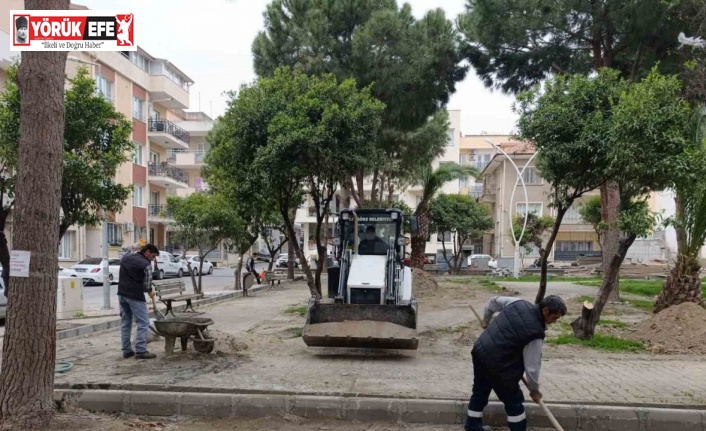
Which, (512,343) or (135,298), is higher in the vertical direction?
(135,298)

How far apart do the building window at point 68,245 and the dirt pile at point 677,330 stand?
28.3 meters

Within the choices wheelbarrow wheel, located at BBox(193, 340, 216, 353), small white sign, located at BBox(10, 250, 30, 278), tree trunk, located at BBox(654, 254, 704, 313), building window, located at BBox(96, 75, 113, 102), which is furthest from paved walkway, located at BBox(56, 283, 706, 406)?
building window, located at BBox(96, 75, 113, 102)

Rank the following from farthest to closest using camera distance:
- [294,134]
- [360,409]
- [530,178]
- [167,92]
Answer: [530,178] < [167,92] < [294,134] < [360,409]

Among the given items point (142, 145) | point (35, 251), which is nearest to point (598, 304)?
point (35, 251)

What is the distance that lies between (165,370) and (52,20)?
14.2ft

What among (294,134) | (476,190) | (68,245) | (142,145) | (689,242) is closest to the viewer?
(294,134)

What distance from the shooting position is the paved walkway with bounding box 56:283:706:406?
7.15m

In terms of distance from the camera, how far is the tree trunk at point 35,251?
18.2ft

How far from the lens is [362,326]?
8.92 m

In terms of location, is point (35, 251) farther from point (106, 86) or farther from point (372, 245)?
point (106, 86)

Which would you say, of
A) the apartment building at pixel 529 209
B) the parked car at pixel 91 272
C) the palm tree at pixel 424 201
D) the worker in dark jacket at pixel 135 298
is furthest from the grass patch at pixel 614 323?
the apartment building at pixel 529 209

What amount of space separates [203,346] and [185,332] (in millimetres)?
459

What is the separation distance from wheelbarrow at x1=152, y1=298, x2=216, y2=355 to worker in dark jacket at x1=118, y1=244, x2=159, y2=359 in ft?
0.89

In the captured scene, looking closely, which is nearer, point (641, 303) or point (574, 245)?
point (641, 303)
